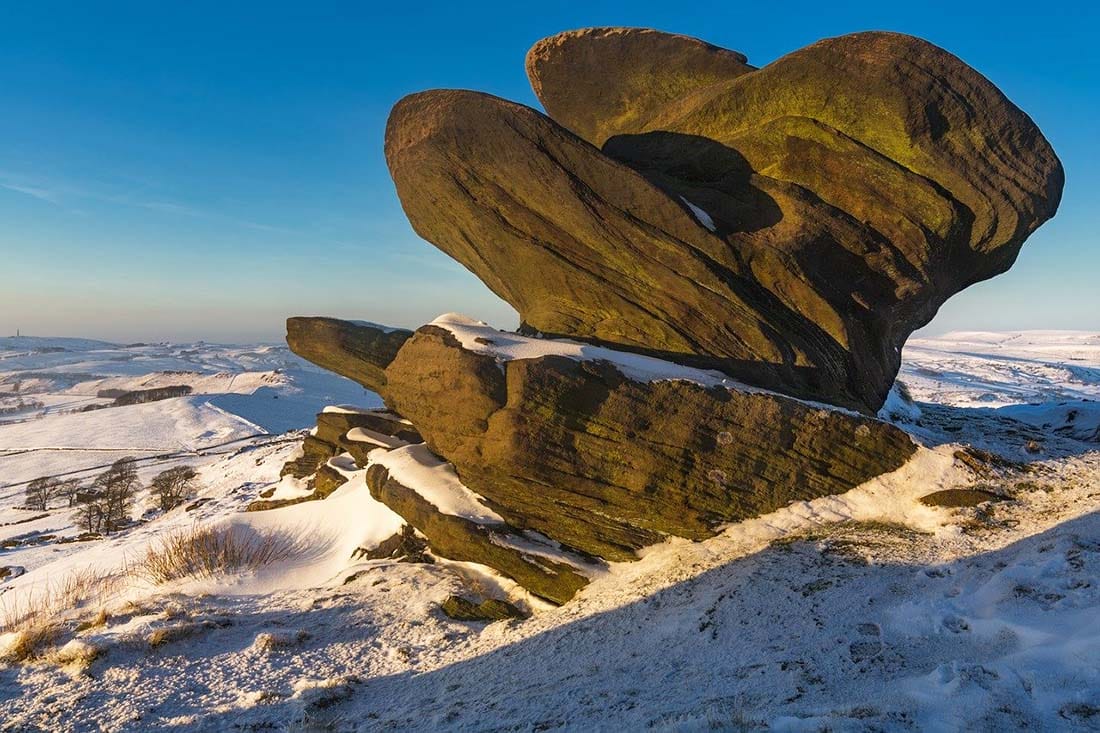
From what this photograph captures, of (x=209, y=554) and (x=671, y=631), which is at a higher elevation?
(x=671, y=631)

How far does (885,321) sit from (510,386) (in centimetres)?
1448

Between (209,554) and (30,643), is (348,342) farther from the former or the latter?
(30,643)

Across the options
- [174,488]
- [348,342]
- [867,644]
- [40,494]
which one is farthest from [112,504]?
[867,644]

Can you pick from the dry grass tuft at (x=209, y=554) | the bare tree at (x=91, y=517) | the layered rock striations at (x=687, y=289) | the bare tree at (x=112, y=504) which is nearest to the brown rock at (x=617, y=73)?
the layered rock striations at (x=687, y=289)

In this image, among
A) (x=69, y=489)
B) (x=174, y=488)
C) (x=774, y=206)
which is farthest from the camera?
(x=69, y=489)

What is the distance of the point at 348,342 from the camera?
1880 centimetres

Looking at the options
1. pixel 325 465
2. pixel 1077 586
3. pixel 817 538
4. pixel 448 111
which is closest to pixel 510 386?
pixel 817 538

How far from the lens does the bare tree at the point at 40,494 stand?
63.3 meters

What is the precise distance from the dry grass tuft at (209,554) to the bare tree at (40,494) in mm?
63445

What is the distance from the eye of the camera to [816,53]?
1670 centimetres

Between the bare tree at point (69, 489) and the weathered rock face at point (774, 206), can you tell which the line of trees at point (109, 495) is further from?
the weathered rock face at point (774, 206)

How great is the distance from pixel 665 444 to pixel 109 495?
62.3m

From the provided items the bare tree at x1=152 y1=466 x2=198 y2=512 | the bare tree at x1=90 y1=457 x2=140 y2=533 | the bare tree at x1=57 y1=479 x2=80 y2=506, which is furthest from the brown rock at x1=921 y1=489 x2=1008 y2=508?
the bare tree at x1=57 y1=479 x2=80 y2=506

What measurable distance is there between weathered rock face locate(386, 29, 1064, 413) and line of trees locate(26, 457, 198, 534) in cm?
4673
